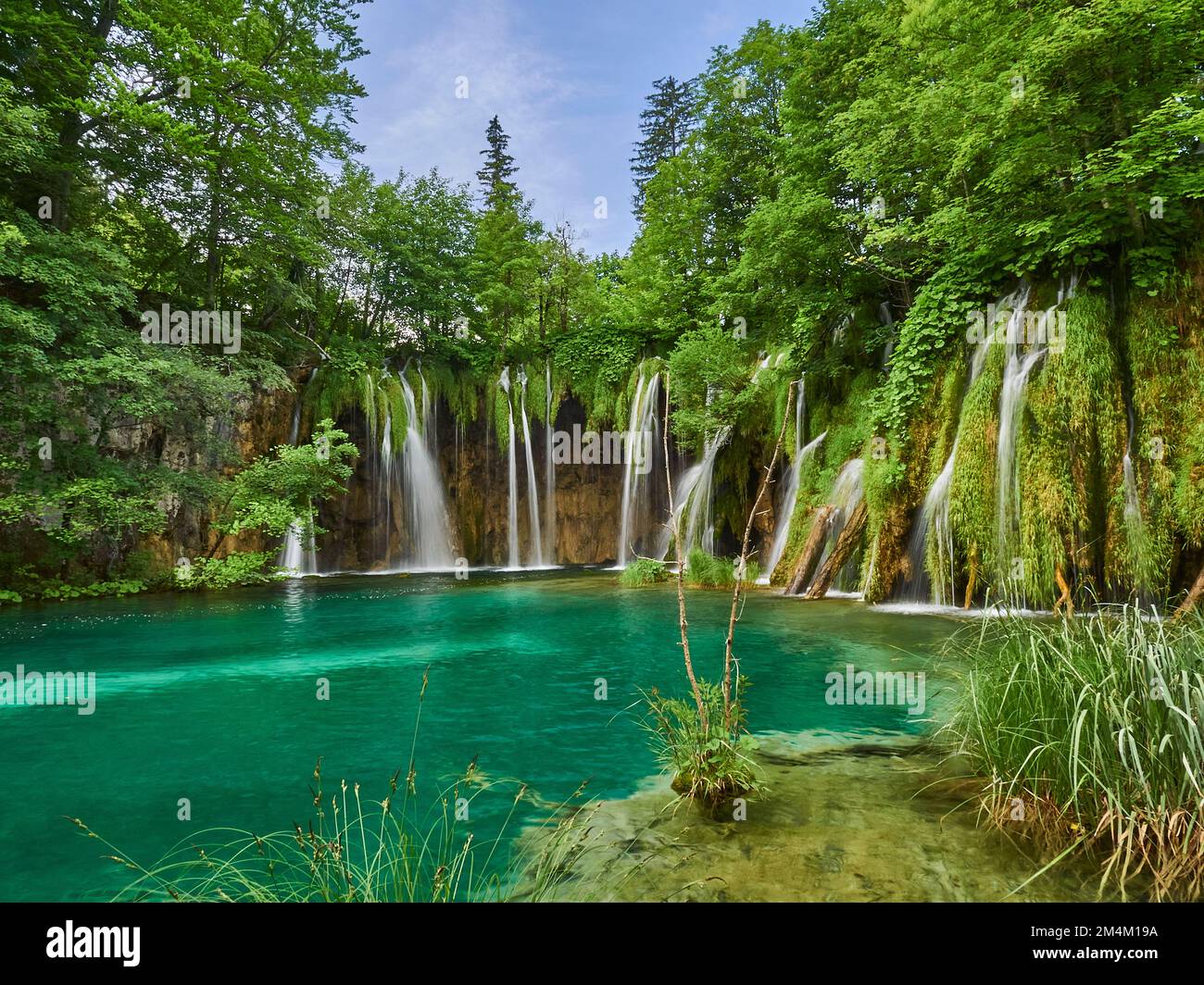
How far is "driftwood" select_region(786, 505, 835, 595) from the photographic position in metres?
12.8

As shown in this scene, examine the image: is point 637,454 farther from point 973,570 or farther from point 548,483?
point 973,570

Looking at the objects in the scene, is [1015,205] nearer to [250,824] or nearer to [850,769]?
[850,769]

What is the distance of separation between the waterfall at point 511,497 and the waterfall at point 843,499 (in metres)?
14.3

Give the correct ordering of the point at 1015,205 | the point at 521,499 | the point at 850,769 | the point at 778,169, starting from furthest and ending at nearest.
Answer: the point at 521,499 → the point at 778,169 → the point at 1015,205 → the point at 850,769

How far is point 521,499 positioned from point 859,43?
18.6 metres

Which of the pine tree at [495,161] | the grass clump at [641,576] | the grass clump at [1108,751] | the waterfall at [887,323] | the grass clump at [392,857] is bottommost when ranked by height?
the grass clump at [641,576]

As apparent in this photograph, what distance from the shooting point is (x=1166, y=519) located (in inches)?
314

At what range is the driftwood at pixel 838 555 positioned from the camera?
12.1m

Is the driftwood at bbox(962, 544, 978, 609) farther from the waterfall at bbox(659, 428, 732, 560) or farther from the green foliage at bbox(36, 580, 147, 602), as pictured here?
the green foliage at bbox(36, 580, 147, 602)

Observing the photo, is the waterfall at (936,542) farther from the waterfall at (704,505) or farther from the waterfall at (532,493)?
the waterfall at (532,493)

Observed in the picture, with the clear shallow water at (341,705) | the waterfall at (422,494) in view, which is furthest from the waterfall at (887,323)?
the waterfall at (422,494)

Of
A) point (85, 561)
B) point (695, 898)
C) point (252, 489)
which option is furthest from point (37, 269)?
point (695, 898)

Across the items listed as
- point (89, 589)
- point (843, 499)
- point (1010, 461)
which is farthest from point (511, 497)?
point (1010, 461)

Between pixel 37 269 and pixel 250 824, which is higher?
pixel 37 269
